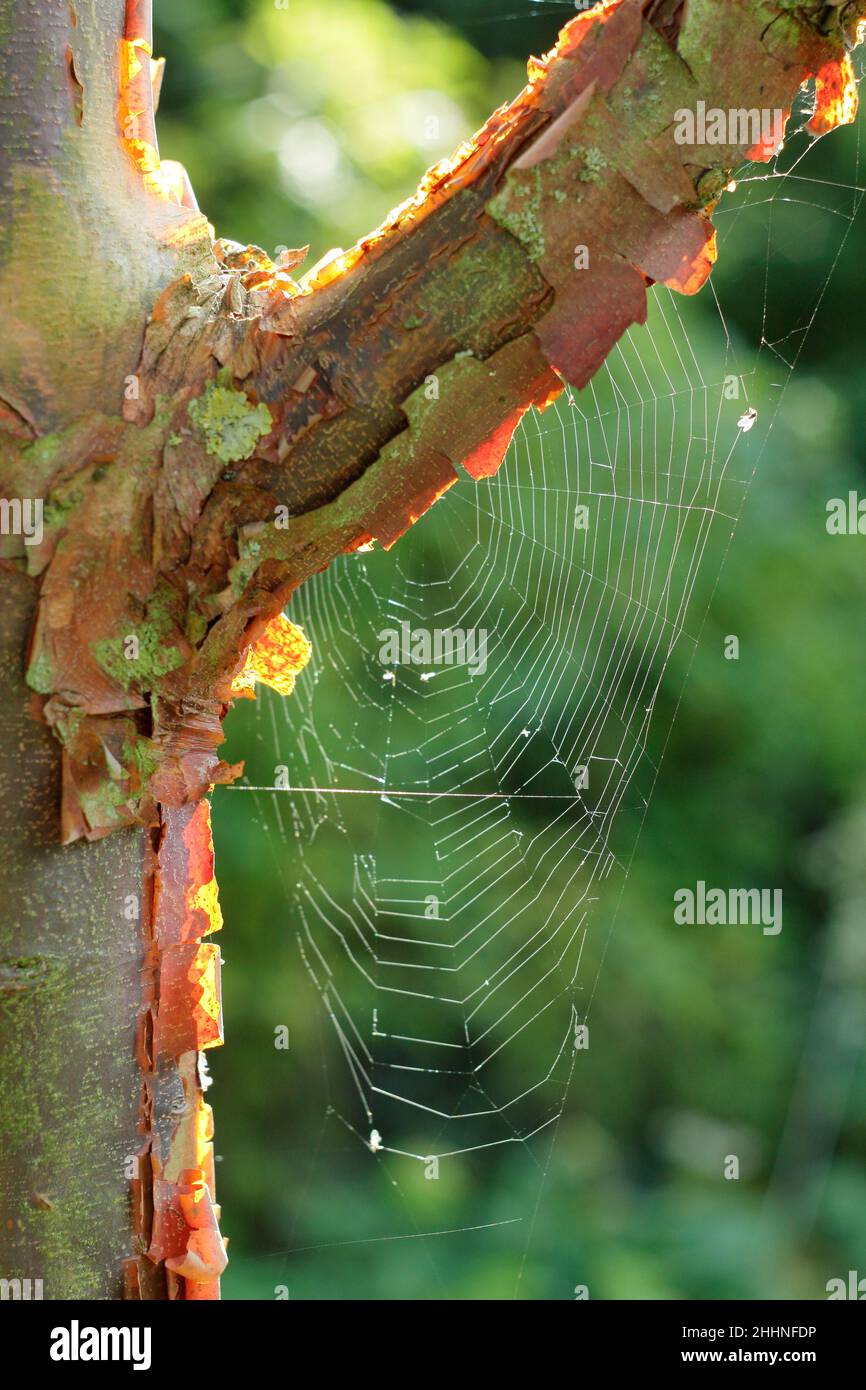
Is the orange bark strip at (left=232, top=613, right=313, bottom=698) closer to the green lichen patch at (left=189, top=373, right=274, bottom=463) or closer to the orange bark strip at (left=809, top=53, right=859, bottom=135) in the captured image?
the green lichen patch at (left=189, top=373, right=274, bottom=463)

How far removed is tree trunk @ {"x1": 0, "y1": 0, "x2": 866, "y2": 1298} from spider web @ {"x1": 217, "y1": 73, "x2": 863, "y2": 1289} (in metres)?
1.05

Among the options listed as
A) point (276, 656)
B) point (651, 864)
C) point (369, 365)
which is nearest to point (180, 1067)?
point (276, 656)

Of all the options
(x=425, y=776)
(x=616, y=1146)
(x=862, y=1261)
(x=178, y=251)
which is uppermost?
(x=178, y=251)

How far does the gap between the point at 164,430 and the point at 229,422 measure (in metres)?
0.03

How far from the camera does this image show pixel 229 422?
1.61ft

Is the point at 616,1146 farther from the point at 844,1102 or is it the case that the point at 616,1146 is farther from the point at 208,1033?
the point at 208,1033

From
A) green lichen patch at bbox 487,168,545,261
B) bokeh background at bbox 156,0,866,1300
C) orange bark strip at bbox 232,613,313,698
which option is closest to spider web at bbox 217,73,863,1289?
bokeh background at bbox 156,0,866,1300

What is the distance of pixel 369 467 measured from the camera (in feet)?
1.63

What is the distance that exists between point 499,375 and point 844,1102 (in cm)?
210

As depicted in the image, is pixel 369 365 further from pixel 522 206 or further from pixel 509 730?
pixel 509 730

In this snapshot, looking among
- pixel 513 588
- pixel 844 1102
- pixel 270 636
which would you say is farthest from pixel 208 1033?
pixel 844 1102

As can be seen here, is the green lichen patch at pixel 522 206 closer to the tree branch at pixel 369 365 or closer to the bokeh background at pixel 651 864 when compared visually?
the tree branch at pixel 369 365

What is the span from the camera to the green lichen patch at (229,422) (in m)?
0.49

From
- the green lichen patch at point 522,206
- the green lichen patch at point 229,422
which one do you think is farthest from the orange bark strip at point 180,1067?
the green lichen patch at point 522,206
